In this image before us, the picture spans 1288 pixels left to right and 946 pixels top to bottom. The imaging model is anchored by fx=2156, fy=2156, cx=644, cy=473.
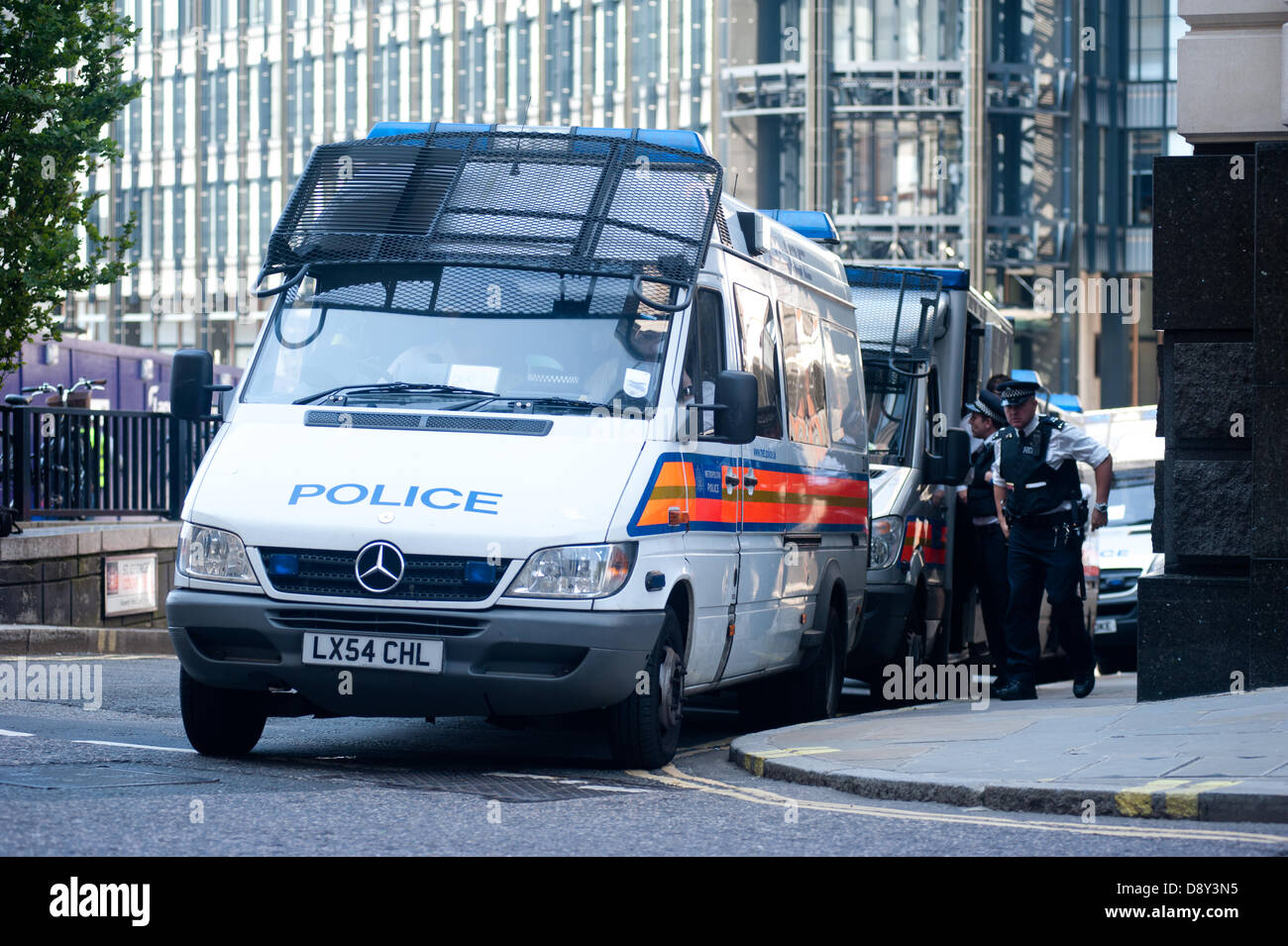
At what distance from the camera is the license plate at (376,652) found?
832cm

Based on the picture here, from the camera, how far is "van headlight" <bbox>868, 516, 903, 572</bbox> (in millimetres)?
13391

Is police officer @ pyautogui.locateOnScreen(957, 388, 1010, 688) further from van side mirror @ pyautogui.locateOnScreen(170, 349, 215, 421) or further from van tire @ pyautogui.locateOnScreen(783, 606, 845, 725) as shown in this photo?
van side mirror @ pyautogui.locateOnScreen(170, 349, 215, 421)

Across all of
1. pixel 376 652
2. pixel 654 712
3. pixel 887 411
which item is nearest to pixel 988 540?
pixel 887 411

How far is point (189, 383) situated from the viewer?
9.35 m

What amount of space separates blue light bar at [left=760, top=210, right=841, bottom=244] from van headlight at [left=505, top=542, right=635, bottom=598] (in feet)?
20.6

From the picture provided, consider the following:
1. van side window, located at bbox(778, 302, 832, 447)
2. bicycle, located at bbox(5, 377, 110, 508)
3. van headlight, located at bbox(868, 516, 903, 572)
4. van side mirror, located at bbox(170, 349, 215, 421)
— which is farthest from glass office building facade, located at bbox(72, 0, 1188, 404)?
van side mirror, located at bbox(170, 349, 215, 421)

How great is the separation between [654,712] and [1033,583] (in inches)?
185

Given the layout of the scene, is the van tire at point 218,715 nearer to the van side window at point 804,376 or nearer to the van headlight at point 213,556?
the van headlight at point 213,556

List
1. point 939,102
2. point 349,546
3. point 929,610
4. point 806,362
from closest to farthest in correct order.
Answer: point 349,546
point 806,362
point 929,610
point 939,102

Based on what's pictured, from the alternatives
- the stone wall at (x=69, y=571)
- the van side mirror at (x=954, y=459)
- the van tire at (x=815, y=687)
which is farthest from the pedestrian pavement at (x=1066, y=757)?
the stone wall at (x=69, y=571)

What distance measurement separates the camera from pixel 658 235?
9.38m
